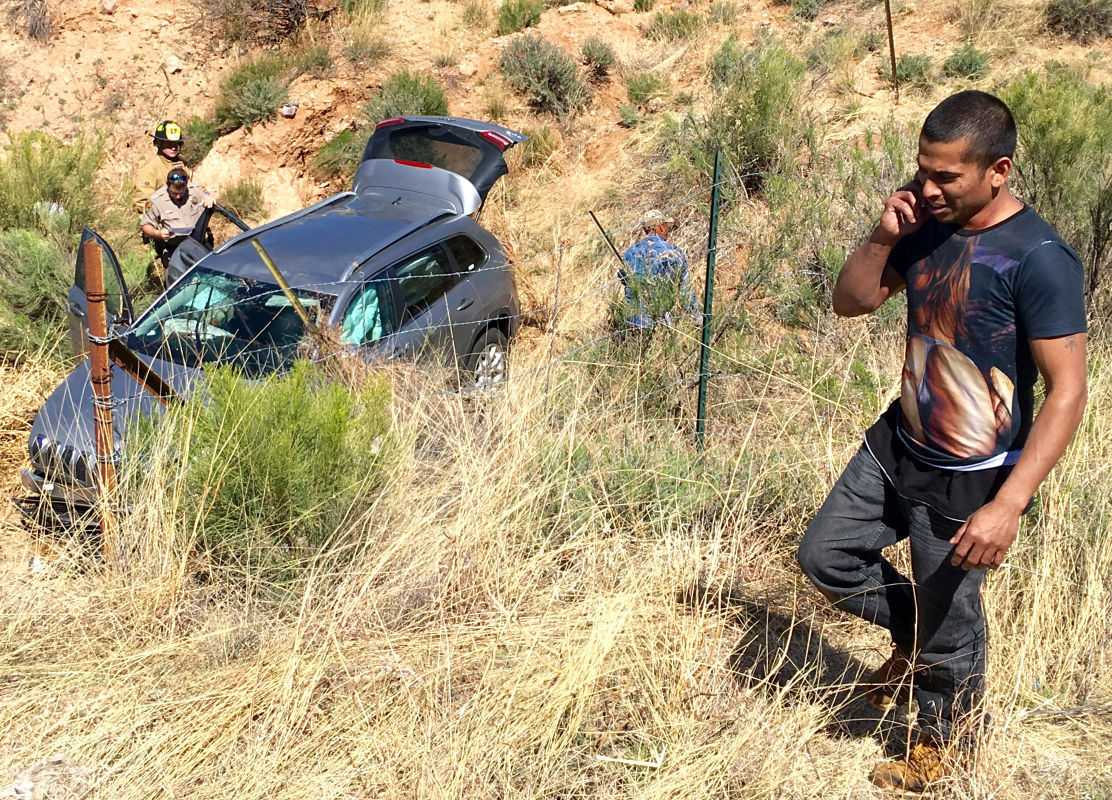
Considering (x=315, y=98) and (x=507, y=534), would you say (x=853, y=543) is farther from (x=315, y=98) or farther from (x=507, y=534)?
(x=315, y=98)

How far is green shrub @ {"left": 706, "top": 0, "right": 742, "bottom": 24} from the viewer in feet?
46.4

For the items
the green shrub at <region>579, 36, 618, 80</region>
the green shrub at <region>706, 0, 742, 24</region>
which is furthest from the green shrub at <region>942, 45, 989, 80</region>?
the green shrub at <region>579, 36, 618, 80</region>

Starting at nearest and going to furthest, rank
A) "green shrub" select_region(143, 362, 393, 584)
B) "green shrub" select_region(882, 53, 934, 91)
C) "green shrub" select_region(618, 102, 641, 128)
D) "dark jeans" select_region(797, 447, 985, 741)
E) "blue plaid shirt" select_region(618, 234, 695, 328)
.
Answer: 1. "dark jeans" select_region(797, 447, 985, 741)
2. "green shrub" select_region(143, 362, 393, 584)
3. "blue plaid shirt" select_region(618, 234, 695, 328)
4. "green shrub" select_region(882, 53, 934, 91)
5. "green shrub" select_region(618, 102, 641, 128)

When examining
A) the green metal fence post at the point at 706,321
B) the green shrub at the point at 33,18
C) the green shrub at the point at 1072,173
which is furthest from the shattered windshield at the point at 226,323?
the green shrub at the point at 33,18

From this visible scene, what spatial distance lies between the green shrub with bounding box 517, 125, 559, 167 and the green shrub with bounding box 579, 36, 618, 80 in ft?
5.96

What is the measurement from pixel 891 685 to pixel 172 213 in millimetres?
7315

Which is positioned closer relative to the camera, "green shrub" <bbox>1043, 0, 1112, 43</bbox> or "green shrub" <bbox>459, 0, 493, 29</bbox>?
"green shrub" <bbox>1043, 0, 1112, 43</bbox>

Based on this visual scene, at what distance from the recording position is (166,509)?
12.8 feet

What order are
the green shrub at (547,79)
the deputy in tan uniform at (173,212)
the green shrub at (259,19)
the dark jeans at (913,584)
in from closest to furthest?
the dark jeans at (913,584) < the deputy in tan uniform at (173,212) < the green shrub at (547,79) < the green shrub at (259,19)

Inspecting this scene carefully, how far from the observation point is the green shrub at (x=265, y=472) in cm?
395

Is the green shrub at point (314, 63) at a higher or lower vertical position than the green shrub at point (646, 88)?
higher

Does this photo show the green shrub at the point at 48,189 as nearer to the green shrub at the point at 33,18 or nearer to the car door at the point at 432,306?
the car door at the point at 432,306

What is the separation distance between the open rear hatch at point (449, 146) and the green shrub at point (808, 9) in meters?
7.76

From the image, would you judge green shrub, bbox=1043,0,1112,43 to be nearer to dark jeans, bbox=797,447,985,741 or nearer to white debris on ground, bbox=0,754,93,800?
dark jeans, bbox=797,447,985,741
